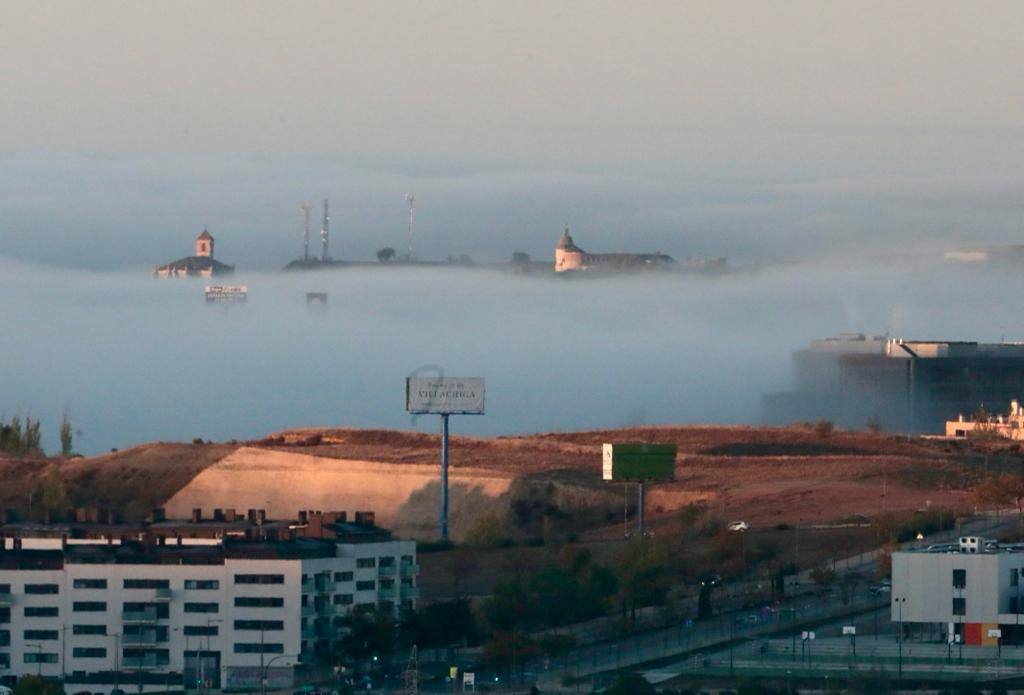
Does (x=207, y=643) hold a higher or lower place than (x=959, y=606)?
lower

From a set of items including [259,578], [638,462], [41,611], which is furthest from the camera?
[638,462]

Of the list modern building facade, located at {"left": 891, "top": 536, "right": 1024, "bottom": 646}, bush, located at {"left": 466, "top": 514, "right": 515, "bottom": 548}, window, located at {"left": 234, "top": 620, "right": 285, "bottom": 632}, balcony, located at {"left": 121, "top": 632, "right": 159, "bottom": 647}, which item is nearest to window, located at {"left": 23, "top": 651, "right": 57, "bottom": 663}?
balcony, located at {"left": 121, "top": 632, "right": 159, "bottom": 647}

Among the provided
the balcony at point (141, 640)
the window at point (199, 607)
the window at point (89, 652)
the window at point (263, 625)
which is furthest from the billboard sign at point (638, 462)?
the window at point (89, 652)

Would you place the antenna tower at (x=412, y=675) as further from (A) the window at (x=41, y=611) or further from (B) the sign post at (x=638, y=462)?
(B) the sign post at (x=638, y=462)

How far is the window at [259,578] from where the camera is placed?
11288cm

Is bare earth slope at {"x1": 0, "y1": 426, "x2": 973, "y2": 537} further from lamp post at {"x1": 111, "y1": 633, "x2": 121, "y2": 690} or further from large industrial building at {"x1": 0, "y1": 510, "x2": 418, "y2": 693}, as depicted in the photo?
lamp post at {"x1": 111, "y1": 633, "x2": 121, "y2": 690}

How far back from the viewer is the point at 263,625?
367 feet

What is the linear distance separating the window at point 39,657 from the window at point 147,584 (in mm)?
4192

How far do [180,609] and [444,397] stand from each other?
178 ft

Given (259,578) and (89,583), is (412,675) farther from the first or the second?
(89,583)

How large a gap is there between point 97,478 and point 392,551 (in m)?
80.4

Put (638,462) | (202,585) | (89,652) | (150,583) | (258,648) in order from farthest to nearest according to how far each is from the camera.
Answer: (638,462) < (150,583) < (202,585) < (89,652) < (258,648)

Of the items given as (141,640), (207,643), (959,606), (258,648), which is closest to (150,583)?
(141,640)

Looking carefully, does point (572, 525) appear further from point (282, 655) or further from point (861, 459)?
point (282, 655)
